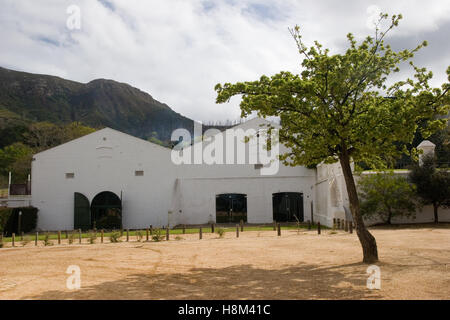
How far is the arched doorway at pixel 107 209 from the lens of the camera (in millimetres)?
29650

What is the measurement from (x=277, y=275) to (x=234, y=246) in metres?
6.16

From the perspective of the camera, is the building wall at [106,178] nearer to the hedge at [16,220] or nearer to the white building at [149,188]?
the white building at [149,188]

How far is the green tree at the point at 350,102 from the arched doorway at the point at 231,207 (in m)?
19.6

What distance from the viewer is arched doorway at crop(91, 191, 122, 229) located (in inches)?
1167

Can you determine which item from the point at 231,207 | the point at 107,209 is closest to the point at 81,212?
the point at 107,209

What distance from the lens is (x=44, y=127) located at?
54.7 metres

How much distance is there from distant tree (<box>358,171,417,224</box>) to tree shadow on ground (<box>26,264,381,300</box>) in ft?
43.2

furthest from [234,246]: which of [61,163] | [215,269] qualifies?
[61,163]

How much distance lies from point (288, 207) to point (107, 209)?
13.8 metres

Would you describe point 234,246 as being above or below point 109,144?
below

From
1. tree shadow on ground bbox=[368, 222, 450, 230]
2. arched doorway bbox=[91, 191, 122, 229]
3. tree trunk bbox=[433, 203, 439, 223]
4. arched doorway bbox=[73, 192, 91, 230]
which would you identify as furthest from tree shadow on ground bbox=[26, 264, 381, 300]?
arched doorway bbox=[73, 192, 91, 230]

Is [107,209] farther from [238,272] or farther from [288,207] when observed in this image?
[238,272]

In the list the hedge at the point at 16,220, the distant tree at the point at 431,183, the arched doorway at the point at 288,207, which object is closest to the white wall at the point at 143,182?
the arched doorway at the point at 288,207
